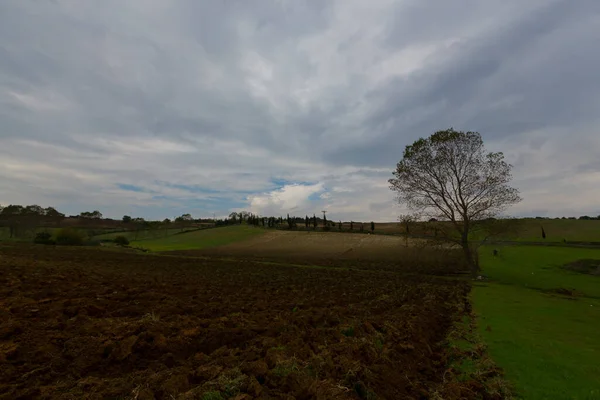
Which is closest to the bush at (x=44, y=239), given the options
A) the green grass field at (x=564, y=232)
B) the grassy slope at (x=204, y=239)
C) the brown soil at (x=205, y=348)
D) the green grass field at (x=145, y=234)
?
the grassy slope at (x=204, y=239)

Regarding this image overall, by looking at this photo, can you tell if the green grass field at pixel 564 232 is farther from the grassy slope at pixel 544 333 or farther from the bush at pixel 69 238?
the bush at pixel 69 238

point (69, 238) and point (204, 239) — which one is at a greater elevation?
point (204, 239)

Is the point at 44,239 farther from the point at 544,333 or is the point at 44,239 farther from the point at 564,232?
the point at 564,232

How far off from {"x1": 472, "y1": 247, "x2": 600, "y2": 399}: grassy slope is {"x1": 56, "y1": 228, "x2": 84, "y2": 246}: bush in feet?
288

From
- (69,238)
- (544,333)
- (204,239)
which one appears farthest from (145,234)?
(544,333)

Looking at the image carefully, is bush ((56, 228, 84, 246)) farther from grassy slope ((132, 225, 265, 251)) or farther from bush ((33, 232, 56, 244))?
grassy slope ((132, 225, 265, 251))

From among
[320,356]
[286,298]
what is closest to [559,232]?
[286,298]

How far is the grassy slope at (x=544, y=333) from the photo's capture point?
24.7 feet

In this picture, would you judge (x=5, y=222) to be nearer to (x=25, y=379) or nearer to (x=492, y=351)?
(x=25, y=379)

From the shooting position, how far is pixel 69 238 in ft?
252

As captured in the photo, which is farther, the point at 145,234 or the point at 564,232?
the point at 145,234

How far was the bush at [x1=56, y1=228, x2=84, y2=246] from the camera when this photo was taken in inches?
3002

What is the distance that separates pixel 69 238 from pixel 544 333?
9385cm

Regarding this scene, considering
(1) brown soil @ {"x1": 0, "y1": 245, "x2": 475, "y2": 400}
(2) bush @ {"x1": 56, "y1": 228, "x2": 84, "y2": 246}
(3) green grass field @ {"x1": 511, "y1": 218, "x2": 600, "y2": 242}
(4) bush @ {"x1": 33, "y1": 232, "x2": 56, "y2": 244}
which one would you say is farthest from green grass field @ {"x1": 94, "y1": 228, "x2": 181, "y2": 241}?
(3) green grass field @ {"x1": 511, "y1": 218, "x2": 600, "y2": 242}
